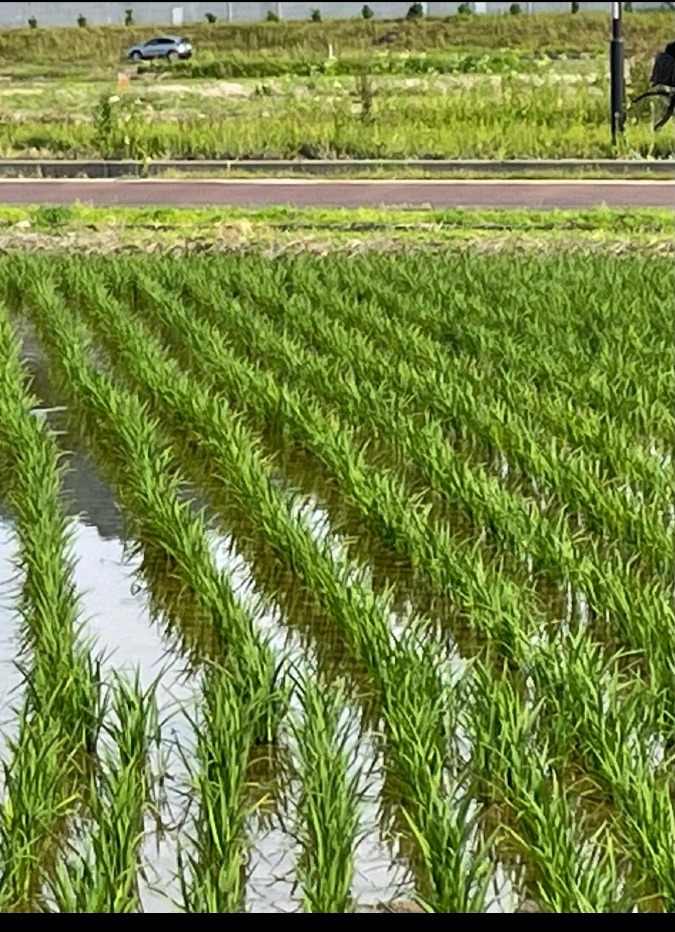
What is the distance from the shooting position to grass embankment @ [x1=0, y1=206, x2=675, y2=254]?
1455 cm

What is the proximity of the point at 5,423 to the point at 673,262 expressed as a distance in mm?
5585

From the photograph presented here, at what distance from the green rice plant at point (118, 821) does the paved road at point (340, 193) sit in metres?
12.6

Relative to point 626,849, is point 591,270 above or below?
above

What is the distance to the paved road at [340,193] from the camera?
1819 cm

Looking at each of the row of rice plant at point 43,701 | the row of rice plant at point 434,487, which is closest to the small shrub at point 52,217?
the row of rice plant at point 434,487

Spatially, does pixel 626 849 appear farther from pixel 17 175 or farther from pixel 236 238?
pixel 17 175

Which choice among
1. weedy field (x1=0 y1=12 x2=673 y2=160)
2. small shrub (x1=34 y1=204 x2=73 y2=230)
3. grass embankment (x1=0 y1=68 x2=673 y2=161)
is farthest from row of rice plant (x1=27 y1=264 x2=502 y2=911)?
weedy field (x1=0 y1=12 x2=673 y2=160)

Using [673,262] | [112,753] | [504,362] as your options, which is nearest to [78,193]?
[673,262]

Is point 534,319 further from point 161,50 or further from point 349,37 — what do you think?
point 349,37

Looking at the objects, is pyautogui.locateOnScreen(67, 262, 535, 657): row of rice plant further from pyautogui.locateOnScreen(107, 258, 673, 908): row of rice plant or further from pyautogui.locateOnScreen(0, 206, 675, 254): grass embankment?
pyautogui.locateOnScreen(0, 206, 675, 254): grass embankment

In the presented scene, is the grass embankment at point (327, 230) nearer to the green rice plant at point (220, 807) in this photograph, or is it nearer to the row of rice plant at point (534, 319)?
the row of rice plant at point (534, 319)

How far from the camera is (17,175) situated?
21969mm

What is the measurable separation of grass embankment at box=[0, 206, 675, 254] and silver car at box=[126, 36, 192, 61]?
92.9 ft

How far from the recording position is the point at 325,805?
4.14 m
